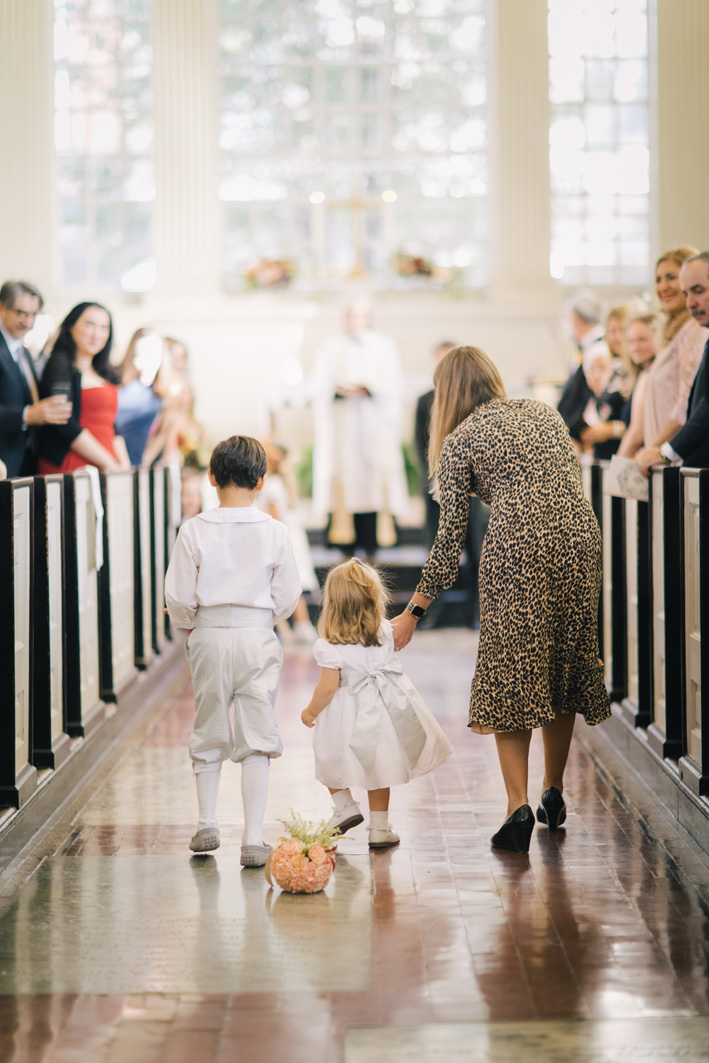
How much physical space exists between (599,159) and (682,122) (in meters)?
1.01

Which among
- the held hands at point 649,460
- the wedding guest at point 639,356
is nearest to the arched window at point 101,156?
the wedding guest at point 639,356

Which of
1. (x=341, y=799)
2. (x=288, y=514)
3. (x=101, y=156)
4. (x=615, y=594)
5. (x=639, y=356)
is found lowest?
(x=341, y=799)

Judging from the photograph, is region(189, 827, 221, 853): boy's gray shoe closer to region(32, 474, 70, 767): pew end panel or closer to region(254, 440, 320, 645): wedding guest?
region(32, 474, 70, 767): pew end panel

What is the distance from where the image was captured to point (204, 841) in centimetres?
403

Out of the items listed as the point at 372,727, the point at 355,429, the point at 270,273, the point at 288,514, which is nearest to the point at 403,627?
the point at 372,727

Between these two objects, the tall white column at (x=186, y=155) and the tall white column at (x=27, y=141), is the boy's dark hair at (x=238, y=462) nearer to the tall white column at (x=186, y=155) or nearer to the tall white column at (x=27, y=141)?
the tall white column at (x=186, y=155)

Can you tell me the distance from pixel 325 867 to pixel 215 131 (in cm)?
1052

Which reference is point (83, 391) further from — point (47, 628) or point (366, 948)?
point (366, 948)

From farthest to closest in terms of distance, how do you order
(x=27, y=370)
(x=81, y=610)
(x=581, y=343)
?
(x=581, y=343), (x=27, y=370), (x=81, y=610)

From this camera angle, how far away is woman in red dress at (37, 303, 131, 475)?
19.0ft

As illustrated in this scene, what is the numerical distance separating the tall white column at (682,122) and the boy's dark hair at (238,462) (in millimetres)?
9557

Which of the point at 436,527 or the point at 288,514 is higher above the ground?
the point at 288,514

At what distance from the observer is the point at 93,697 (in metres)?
5.53

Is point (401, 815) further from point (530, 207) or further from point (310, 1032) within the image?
point (530, 207)
